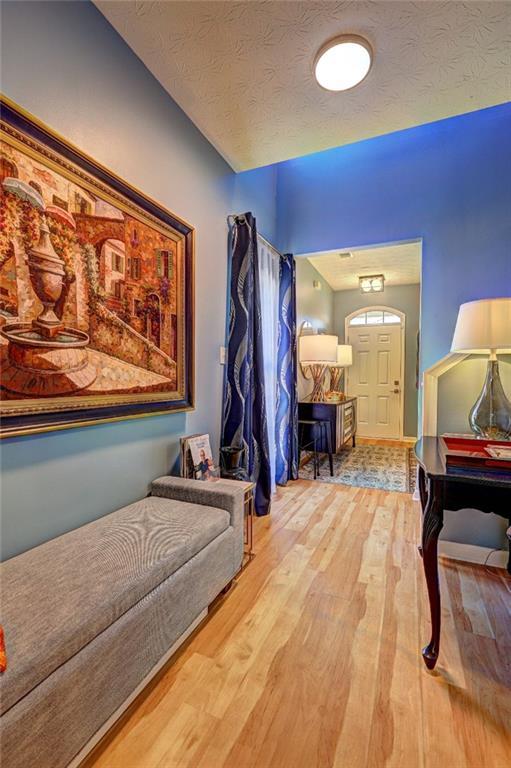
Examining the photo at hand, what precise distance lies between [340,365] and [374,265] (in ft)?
5.11

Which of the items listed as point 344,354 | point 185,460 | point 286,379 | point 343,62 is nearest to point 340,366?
point 344,354

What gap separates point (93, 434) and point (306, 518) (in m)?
1.82

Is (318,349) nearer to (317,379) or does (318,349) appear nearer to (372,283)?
(317,379)

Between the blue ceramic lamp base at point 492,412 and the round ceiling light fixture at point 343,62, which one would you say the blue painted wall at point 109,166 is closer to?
the round ceiling light fixture at point 343,62

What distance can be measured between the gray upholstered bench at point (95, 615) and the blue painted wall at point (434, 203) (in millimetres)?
2405

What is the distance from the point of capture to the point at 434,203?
2.81m

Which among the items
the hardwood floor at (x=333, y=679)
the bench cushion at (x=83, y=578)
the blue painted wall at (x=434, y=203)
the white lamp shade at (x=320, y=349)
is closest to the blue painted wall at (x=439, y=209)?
the blue painted wall at (x=434, y=203)

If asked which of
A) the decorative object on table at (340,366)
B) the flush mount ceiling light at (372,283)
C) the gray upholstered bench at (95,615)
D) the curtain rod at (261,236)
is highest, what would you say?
the flush mount ceiling light at (372,283)

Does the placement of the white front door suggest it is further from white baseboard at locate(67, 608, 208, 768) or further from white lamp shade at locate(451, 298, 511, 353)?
white baseboard at locate(67, 608, 208, 768)

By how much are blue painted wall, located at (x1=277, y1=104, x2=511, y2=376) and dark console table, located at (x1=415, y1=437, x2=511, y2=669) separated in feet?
5.71

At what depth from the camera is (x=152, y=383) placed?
1.88 metres

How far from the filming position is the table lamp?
5.22 m

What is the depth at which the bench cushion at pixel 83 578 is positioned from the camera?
2.84 feet

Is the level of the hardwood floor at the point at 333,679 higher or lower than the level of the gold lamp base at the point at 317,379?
lower
